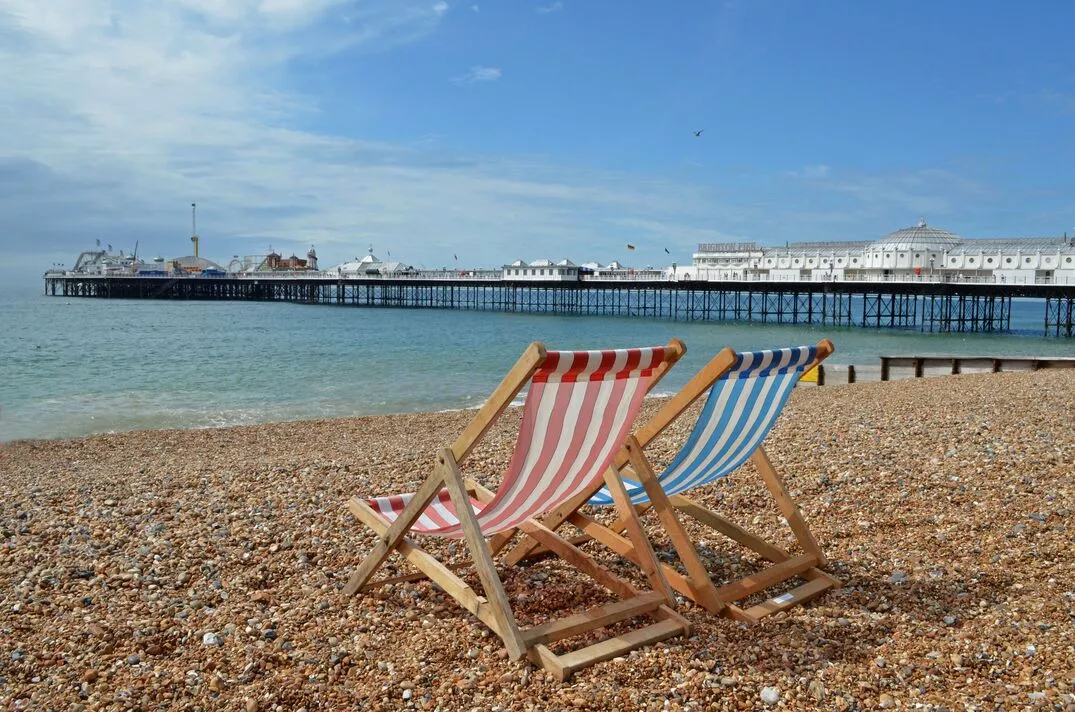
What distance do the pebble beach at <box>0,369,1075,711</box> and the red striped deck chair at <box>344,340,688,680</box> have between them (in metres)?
0.09

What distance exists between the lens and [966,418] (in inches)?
225

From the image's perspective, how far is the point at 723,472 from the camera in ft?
8.34

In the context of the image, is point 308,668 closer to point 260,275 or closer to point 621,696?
point 621,696

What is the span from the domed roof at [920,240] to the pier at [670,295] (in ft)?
9.03

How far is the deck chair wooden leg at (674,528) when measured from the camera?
7.53 ft

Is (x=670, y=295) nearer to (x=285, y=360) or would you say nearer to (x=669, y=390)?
(x=285, y=360)

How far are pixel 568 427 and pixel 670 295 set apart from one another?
45023 mm

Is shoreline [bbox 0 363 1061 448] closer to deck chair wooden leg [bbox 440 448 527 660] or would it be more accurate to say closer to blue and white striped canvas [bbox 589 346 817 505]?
blue and white striped canvas [bbox 589 346 817 505]

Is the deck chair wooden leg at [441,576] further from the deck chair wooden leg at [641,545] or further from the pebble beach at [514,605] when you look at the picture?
the deck chair wooden leg at [641,545]

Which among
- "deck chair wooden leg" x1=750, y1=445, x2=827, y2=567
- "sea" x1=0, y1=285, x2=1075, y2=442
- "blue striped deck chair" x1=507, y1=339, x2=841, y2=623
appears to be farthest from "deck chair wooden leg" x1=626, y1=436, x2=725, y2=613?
"sea" x1=0, y1=285, x2=1075, y2=442

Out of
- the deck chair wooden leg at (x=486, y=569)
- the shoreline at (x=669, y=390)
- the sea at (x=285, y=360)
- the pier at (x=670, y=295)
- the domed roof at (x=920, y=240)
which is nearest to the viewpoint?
the deck chair wooden leg at (x=486, y=569)

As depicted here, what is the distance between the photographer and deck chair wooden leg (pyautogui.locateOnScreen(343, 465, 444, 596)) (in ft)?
7.16

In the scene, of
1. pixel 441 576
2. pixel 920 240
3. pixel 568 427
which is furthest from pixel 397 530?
pixel 920 240

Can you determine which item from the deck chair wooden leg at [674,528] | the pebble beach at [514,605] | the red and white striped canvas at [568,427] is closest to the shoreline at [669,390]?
the pebble beach at [514,605]
